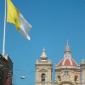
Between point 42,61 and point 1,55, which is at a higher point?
point 42,61

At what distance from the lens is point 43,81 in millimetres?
142375

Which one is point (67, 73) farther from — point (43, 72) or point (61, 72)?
point (43, 72)

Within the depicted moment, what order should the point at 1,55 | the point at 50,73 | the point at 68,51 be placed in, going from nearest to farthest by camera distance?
the point at 1,55 < the point at 50,73 < the point at 68,51

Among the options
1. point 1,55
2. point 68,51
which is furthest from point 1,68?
point 68,51

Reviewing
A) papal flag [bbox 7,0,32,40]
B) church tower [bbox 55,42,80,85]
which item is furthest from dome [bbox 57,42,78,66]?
papal flag [bbox 7,0,32,40]

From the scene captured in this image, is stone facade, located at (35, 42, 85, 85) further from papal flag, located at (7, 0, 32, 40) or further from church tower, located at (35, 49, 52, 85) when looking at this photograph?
papal flag, located at (7, 0, 32, 40)

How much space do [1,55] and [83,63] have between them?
4076 inches

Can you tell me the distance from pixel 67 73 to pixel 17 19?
102 metres

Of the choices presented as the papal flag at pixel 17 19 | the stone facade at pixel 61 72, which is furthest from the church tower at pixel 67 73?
the papal flag at pixel 17 19

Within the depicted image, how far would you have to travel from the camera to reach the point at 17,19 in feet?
135

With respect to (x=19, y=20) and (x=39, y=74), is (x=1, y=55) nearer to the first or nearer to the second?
(x=19, y=20)

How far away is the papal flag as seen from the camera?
40.2 meters

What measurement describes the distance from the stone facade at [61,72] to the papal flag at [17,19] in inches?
3910

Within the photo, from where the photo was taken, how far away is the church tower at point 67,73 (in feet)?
465
